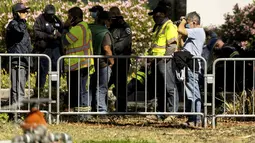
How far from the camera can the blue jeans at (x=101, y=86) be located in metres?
13.6

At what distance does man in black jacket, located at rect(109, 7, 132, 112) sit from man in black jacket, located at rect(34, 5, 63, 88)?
5.00 ft

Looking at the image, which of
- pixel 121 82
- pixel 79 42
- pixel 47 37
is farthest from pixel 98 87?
pixel 47 37

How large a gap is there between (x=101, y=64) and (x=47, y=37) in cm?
226

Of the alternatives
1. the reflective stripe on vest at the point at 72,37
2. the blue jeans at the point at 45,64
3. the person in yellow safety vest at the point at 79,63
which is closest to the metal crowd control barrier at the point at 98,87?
the person in yellow safety vest at the point at 79,63

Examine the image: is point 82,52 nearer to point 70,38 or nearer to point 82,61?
point 82,61

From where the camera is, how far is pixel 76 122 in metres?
13.7

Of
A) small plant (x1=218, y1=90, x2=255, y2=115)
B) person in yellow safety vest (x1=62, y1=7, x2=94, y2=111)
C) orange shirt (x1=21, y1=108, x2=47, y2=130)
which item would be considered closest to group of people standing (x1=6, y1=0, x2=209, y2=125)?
person in yellow safety vest (x1=62, y1=7, x2=94, y2=111)

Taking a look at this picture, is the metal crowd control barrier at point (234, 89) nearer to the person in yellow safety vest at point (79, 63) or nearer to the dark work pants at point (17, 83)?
the person in yellow safety vest at point (79, 63)

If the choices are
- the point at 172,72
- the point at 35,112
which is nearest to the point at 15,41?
the point at 172,72

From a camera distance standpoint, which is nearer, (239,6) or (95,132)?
(95,132)

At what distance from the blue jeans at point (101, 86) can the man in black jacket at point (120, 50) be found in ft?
0.58

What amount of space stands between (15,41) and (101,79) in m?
1.48

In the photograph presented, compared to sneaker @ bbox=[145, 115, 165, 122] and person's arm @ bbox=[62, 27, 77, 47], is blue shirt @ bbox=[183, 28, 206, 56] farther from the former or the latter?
person's arm @ bbox=[62, 27, 77, 47]

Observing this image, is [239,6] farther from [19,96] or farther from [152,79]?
[19,96]
